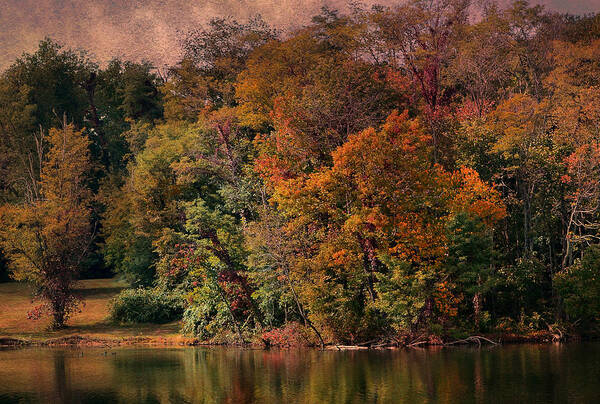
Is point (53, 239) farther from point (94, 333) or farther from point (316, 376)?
point (316, 376)

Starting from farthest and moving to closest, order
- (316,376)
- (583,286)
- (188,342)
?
(188,342) → (583,286) → (316,376)

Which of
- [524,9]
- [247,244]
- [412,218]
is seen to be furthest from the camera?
[524,9]

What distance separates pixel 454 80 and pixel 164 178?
27525mm

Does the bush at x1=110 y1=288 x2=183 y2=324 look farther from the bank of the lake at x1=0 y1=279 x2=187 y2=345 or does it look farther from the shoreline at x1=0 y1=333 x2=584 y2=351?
the shoreline at x1=0 y1=333 x2=584 y2=351

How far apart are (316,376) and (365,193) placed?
49.7ft

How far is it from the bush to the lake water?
12905 mm

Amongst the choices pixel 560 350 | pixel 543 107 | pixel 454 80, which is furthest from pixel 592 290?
pixel 454 80

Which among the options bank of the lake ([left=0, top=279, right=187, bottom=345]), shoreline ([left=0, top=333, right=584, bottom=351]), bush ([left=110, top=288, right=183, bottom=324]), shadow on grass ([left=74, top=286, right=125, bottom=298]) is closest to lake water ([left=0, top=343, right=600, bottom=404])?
shoreline ([left=0, top=333, right=584, bottom=351])

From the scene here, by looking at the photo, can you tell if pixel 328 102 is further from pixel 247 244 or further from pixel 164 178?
pixel 164 178

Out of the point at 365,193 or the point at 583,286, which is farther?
the point at 583,286

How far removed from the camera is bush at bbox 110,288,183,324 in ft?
188

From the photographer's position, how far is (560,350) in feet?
130

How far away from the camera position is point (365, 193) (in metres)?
44.0

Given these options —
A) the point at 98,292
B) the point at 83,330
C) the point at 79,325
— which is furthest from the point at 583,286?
the point at 98,292
